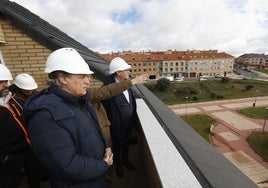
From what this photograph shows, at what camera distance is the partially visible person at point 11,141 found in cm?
195

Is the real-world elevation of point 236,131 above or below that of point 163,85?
below

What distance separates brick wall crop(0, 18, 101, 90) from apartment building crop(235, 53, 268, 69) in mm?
100740

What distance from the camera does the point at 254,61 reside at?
310ft

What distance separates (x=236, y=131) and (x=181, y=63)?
39059 millimetres

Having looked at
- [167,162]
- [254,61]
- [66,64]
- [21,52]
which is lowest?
[167,162]

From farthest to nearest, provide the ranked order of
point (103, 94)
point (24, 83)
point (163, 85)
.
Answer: point (163, 85), point (24, 83), point (103, 94)

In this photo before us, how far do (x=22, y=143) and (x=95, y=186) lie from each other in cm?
105

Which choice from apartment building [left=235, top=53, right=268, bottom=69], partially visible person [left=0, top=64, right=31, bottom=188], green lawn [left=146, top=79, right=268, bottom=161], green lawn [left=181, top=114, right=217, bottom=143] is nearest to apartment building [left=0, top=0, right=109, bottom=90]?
partially visible person [left=0, top=64, right=31, bottom=188]

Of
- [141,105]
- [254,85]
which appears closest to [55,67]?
[141,105]

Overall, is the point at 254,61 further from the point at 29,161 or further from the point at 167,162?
the point at 29,161

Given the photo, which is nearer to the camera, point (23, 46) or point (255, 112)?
point (23, 46)

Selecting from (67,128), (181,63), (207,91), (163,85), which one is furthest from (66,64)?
(181,63)

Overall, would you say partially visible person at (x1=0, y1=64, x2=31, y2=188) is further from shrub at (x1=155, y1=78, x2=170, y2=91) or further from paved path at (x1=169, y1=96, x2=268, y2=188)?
shrub at (x1=155, y1=78, x2=170, y2=91)

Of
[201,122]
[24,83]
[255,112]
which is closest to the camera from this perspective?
[24,83]
